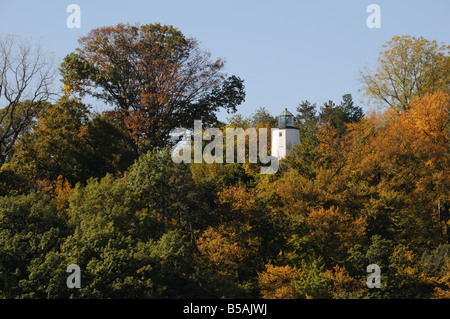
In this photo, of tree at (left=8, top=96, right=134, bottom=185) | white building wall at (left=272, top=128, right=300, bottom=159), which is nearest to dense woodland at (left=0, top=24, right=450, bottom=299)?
tree at (left=8, top=96, right=134, bottom=185)

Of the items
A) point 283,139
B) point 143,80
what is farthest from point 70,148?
point 283,139

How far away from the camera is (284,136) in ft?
246

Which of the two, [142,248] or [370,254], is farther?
[370,254]

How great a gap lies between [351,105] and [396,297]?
64.1m

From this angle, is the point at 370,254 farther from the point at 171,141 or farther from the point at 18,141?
the point at 18,141

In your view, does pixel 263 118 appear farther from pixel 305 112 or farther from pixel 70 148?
pixel 70 148

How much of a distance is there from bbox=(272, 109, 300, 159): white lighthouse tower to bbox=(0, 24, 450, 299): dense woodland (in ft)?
39.8

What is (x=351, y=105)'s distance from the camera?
103 m

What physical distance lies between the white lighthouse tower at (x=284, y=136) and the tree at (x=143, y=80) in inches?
619

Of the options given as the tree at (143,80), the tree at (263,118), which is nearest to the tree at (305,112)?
the tree at (263,118)

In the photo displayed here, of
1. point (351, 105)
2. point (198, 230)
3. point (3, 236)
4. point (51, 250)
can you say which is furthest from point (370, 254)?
point (351, 105)

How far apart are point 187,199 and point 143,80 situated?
17710 mm

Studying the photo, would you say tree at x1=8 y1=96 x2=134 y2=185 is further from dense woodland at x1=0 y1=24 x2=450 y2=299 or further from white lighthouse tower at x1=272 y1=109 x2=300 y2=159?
white lighthouse tower at x1=272 y1=109 x2=300 y2=159

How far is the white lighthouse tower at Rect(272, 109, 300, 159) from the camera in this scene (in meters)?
73.5
